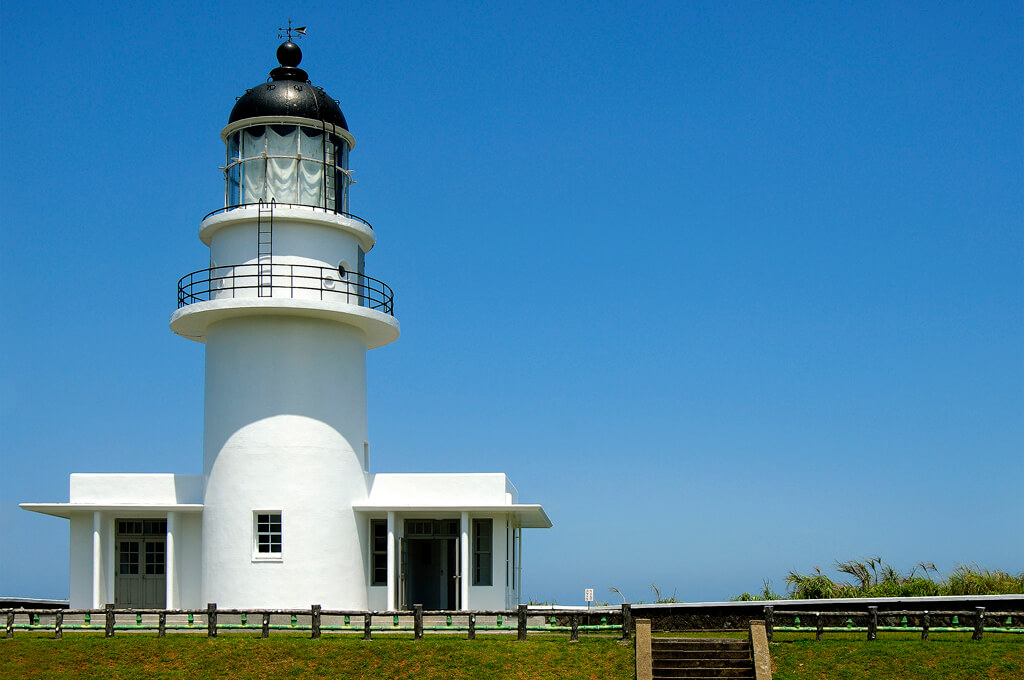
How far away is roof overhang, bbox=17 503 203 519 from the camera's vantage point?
92.1ft

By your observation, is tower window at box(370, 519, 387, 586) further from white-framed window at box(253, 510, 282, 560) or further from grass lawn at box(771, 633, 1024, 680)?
grass lawn at box(771, 633, 1024, 680)

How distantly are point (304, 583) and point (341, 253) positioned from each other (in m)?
7.17

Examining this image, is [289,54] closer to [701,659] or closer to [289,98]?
[289,98]

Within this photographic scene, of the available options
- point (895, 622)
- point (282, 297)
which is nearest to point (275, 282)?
point (282, 297)

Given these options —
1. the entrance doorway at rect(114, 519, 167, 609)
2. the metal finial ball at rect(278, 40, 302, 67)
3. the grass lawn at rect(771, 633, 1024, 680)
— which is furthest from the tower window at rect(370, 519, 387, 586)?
the metal finial ball at rect(278, 40, 302, 67)

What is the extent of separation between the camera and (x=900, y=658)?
72.5 ft

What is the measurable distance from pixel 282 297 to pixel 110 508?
595 centimetres

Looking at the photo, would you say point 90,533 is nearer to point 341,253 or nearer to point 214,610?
point 214,610

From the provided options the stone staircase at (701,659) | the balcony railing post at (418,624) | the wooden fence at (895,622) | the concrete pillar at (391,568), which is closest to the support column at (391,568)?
the concrete pillar at (391,568)

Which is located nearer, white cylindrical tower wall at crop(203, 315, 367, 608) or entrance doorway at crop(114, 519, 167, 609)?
white cylindrical tower wall at crop(203, 315, 367, 608)

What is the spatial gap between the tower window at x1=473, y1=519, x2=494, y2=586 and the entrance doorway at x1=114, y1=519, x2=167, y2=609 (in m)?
6.88

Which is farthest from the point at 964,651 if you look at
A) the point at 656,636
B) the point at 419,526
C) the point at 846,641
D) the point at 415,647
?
the point at 419,526

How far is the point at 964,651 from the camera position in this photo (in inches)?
885

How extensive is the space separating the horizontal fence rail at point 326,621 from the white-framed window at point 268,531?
1663mm
